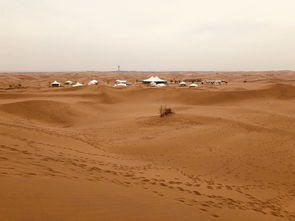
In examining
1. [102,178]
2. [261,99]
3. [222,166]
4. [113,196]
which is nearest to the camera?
[113,196]

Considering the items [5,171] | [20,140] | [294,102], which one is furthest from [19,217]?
[294,102]

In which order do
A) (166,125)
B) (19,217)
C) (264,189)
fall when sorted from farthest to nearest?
1. (166,125)
2. (264,189)
3. (19,217)

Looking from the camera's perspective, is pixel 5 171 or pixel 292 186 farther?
pixel 292 186

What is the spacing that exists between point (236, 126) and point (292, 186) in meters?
5.46

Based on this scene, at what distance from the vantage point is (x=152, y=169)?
711 cm

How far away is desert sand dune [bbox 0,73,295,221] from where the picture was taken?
3580 mm

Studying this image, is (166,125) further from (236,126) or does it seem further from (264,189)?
(264,189)

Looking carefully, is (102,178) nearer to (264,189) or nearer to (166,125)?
(264,189)

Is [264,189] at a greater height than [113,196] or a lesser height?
lesser

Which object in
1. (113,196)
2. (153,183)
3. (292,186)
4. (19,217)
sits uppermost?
(19,217)

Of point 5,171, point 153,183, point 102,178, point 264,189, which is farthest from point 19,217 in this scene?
point 264,189

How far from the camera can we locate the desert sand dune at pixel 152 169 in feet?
11.7

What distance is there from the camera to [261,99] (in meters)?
23.1

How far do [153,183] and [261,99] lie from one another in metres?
19.8
